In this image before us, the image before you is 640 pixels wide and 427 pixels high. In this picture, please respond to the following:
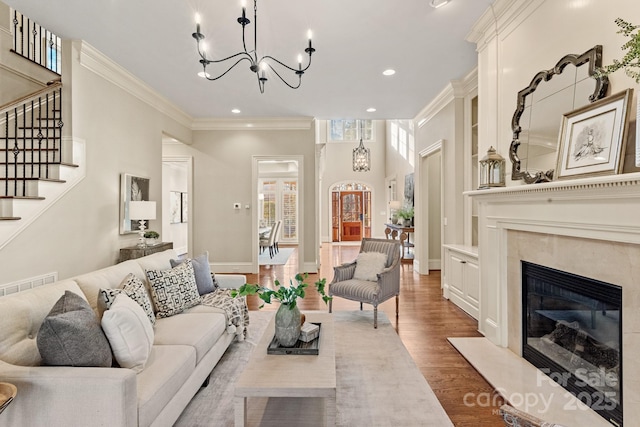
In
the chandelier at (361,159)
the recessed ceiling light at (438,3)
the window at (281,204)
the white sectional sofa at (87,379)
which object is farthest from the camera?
the window at (281,204)

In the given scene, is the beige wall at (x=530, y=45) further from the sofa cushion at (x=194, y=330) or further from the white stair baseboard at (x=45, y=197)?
the white stair baseboard at (x=45, y=197)

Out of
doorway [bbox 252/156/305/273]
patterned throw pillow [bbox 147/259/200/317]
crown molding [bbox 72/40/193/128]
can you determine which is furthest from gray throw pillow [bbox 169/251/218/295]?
doorway [bbox 252/156/305/273]

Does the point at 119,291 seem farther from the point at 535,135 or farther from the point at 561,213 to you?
the point at 535,135

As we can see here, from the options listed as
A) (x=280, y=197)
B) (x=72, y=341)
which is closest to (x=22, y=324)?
(x=72, y=341)

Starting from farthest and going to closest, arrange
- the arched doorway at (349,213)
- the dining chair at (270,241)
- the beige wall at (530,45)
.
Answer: the arched doorway at (349,213) < the dining chair at (270,241) < the beige wall at (530,45)

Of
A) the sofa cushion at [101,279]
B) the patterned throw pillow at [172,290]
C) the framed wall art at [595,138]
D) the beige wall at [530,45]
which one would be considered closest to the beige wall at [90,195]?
the sofa cushion at [101,279]

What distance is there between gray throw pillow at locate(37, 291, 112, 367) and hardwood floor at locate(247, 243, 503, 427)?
2053 millimetres

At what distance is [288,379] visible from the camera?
1686 mm

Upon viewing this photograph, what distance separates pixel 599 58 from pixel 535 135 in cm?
68

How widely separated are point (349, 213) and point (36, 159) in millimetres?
9608

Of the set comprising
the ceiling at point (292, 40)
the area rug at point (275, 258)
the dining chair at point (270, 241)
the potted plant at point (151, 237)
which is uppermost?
the ceiling at point (292, 40)

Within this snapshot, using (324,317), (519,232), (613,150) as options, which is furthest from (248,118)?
(613,150)

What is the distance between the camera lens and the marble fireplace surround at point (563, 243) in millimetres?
1694

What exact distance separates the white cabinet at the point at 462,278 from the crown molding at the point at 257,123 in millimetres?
3524
